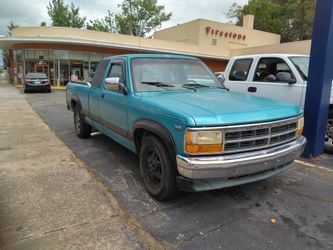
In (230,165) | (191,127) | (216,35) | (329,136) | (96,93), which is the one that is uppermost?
(216,35)

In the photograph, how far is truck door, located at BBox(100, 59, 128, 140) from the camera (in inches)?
167

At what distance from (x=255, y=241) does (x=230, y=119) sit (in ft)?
4.14

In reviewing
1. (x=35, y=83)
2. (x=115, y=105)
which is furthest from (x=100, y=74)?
(x=35, y=83)

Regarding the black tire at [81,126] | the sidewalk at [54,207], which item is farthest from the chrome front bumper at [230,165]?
the black tire at [81,126]

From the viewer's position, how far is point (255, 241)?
2.78 meters

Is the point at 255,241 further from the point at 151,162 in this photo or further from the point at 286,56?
the point at 286,56

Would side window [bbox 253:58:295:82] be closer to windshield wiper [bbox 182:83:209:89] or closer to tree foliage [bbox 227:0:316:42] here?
windshield wiper [bbox 182:83:209:89]

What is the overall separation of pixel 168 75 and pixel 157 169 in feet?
5.31

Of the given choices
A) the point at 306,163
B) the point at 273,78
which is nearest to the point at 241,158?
the point at 306,163

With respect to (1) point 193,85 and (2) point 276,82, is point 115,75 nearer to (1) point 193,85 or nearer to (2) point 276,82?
(1) point 193,85

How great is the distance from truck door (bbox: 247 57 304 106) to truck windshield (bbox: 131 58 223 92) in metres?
1.86

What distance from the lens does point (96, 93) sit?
17.4 feet

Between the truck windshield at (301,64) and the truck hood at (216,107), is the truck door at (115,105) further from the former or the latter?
the truck windshield at (301,64)

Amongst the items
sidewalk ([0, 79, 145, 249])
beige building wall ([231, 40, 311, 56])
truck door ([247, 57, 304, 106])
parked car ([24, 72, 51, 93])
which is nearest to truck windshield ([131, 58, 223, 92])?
sidewalk ([0, 79, 145, 249])
